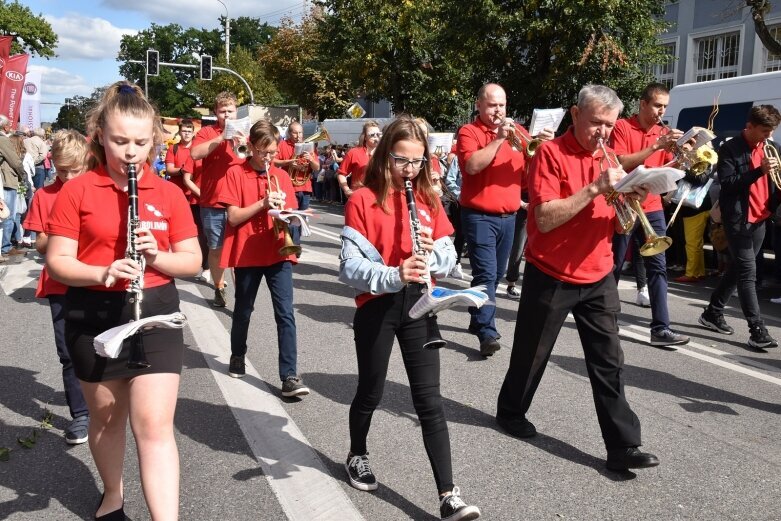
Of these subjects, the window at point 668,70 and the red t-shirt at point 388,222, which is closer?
the red t-shirt at point 388,222

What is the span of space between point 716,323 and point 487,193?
2.88 metres

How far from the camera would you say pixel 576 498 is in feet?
11.6

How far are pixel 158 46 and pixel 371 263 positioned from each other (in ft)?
344

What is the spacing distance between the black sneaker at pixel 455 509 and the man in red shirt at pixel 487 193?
2816mm

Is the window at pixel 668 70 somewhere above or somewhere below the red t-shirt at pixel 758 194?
above

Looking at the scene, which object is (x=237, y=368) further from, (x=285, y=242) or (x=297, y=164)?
(x=297, y=164)

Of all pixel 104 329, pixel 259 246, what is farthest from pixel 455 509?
pixel 259 246

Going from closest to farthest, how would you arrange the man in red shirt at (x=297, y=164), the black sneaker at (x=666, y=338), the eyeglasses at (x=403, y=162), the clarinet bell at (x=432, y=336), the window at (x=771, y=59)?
1. the clarinet bell at (x=432, y=336)
2. the eyeglasses at (x=403, y=162)
3. the black sneaker at (x=666, y=338)
4. the man in red shirt at (x=297, y=164)
5. the window at (x=771, y=59)

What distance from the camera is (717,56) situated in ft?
72.9

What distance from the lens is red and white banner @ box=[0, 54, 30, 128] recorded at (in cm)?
1584

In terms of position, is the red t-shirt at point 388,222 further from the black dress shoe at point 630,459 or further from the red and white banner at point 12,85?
the red and white banner at point 12,85

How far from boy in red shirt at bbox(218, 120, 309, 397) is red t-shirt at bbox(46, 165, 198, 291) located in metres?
2.10

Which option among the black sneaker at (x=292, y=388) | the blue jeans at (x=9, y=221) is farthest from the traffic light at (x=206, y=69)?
the black sneaker at (x=292, y=388)

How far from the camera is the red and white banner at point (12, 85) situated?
15836mm
